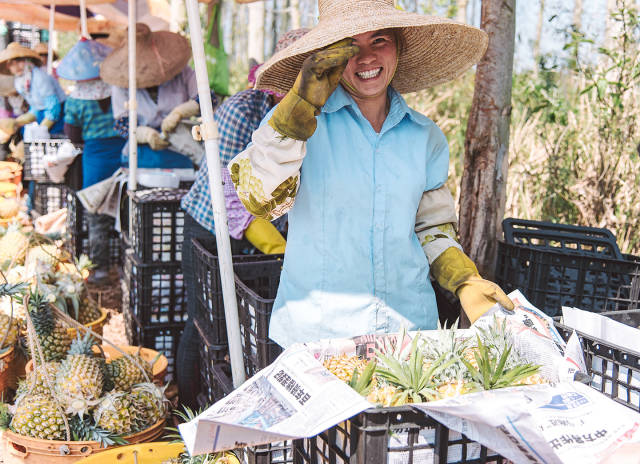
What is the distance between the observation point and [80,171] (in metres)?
6.20

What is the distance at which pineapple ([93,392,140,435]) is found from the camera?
95.3 inches

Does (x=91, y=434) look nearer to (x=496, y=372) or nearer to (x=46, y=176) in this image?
(x=496, y=372)

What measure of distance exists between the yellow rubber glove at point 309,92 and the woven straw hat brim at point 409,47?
0.17 meters

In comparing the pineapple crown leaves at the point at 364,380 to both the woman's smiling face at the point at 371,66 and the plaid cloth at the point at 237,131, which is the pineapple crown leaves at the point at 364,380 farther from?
the plaid cloth at the point at 237,131

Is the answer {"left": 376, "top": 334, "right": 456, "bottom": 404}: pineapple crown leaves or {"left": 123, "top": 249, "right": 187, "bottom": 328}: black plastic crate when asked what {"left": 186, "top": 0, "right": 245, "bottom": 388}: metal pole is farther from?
{"left": 123, "top": 249, "right": 187, "bottom": 328}: black plastic crate

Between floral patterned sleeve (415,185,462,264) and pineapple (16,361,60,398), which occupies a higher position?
floral patterned sleeve (415,185,462,264)

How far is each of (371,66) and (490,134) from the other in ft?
4.49

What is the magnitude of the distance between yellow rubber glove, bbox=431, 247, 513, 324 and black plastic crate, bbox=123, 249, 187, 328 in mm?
2016

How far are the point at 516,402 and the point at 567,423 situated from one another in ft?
0.48

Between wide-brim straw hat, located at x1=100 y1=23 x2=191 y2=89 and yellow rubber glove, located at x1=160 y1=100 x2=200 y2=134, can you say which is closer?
yellow rubber glove, located at x1=160 y1=100 x2=200 y2=134

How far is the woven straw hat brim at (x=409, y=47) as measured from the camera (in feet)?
5.86

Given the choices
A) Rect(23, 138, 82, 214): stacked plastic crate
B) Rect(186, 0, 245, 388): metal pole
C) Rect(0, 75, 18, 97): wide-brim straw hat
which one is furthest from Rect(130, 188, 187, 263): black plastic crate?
Rect(0, 75, 18, 97): wide-brim straw hat

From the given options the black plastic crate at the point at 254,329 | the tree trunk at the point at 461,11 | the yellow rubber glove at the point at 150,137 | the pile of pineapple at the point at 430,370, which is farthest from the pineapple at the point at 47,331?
the tree trunk at the point at 461,11

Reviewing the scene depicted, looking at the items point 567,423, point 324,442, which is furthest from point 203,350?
point 567,423
